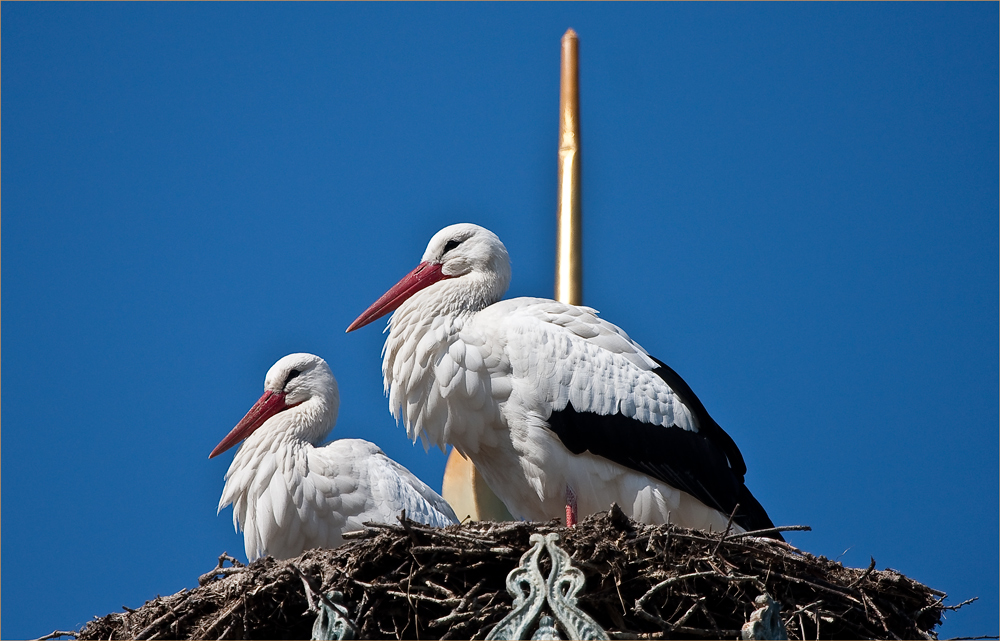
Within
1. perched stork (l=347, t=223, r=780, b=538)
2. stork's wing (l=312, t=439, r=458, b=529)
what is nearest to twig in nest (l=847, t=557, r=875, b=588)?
perched stork (l=347, t=223, r=780, b=538)

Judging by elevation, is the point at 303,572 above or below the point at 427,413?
below

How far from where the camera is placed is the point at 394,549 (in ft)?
15.5

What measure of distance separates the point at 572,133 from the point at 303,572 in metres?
6.48

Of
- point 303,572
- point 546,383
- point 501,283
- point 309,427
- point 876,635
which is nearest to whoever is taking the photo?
A: point 303,572

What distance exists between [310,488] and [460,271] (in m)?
1.23

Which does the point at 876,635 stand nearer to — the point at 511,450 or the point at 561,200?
the point at 511,450

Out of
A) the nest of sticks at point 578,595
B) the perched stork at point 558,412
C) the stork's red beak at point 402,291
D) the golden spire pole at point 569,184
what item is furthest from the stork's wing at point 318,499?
the golden spire pole at point 569,184

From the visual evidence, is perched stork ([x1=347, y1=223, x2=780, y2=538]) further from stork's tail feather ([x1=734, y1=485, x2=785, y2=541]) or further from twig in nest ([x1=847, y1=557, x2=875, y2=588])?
twig in nest ([x1=847, y1=557, x2=875, y2=588])

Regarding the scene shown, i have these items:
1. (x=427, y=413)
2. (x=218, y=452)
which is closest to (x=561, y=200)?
(x=218, y=452)

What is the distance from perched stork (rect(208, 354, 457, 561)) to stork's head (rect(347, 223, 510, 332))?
60cm

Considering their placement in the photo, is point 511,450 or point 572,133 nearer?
point 511,450

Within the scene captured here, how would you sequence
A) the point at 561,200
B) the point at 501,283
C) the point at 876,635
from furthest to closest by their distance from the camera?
the point at 561,200, the point at 501,283, the point at 876,635

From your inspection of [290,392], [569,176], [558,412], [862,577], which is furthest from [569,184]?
[862,577]

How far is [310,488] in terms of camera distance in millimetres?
6309
